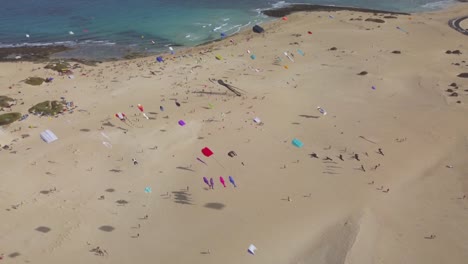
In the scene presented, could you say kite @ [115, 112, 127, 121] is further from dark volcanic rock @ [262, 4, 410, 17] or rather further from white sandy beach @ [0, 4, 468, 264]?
dark volcanic rock @ [262, 4, 410, 17]

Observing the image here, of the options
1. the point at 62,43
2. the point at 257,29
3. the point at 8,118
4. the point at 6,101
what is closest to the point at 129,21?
the point at 62,43

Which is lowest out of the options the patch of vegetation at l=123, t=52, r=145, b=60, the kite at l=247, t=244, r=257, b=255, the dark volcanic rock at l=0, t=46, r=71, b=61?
the kite at l=247, t=244, r=257, b=255

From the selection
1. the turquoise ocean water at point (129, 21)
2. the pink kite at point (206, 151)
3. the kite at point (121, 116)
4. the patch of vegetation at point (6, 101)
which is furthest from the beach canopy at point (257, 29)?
the pink kite at point (206, 151)

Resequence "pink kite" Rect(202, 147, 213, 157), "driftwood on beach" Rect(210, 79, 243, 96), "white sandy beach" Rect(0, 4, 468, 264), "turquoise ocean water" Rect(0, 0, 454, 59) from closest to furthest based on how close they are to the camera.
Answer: "white sandy beach" Rect(0, 4, 468, 264) < "pink kite" Rect(202, 147, 213, 157) < "driftwood on beach" Rect(210, 79, 243, 96) < "turquoise ocean water" Rect(0, 0, 454, 59)

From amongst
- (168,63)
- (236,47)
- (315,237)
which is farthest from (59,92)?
(315,237)

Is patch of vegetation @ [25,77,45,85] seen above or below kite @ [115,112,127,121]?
above

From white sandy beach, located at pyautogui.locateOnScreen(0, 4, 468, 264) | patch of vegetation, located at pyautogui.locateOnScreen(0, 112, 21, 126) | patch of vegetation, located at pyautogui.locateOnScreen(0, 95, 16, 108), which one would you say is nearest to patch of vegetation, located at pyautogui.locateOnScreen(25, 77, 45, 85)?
white sandy beach, located at pyautogui.locateOnScreen(0, 4, 468, 264)

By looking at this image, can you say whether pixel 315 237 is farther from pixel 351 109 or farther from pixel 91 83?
pixel 91 83
